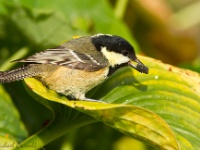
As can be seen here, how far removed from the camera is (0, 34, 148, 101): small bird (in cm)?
233

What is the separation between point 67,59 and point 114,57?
225mm

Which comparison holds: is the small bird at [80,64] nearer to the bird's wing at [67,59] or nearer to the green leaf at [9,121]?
the bird's wing at [67,59]

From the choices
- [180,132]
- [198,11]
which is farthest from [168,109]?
[198,11]

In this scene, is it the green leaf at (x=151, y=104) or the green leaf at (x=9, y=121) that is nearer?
the green leaf at (x=151, y=104)

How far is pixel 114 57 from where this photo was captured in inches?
96.3

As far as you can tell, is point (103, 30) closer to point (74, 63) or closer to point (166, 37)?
point (166, 37)

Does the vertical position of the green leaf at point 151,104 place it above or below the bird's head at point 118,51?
below

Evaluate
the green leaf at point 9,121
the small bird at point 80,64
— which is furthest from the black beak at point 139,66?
the green leaf at point 9,121

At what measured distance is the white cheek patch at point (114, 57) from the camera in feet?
7.99

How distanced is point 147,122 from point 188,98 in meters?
0.47

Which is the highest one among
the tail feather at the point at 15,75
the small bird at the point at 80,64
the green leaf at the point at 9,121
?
the small bird at the point at 80,64

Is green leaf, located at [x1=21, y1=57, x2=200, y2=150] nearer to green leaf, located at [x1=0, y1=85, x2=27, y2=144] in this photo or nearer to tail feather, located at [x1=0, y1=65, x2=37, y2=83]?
tail feather, located at [x1=0, y1=65, x2=37, y2=83]

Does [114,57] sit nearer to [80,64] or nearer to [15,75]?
[80,64]

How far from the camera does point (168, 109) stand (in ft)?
7.32
